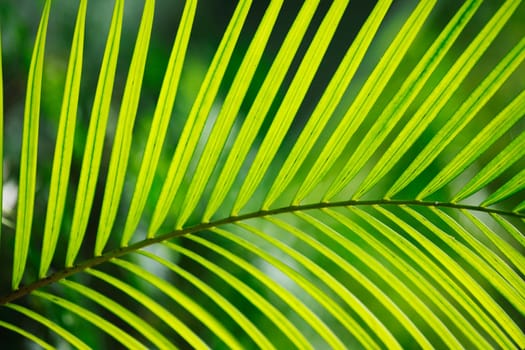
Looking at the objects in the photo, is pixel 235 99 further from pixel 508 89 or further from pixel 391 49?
pixel 508 89

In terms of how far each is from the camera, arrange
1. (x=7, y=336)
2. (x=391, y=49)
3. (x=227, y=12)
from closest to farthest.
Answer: (x=391, y=49) < (x=7, y=336) < (x=227, y=12)

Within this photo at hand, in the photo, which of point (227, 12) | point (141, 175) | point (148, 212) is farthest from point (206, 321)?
point (227, 12)

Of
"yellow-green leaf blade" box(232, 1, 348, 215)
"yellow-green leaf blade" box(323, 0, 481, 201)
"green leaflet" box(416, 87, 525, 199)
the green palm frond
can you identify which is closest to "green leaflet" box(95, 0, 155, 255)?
the green palm frond

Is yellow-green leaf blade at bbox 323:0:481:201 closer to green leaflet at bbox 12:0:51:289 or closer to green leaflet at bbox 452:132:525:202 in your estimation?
green leaflet at bbox 452:132:525:202

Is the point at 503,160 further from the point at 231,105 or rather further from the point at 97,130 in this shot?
the point at 97,130

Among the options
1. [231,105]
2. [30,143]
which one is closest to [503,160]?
[231,105]

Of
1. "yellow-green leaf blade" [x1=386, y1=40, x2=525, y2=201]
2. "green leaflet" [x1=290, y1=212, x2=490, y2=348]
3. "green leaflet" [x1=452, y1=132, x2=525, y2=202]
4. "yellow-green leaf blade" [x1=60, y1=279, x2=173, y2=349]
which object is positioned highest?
"yellow-green leaf blade" [x1=386, y1=40, x2=525, y2=201]
